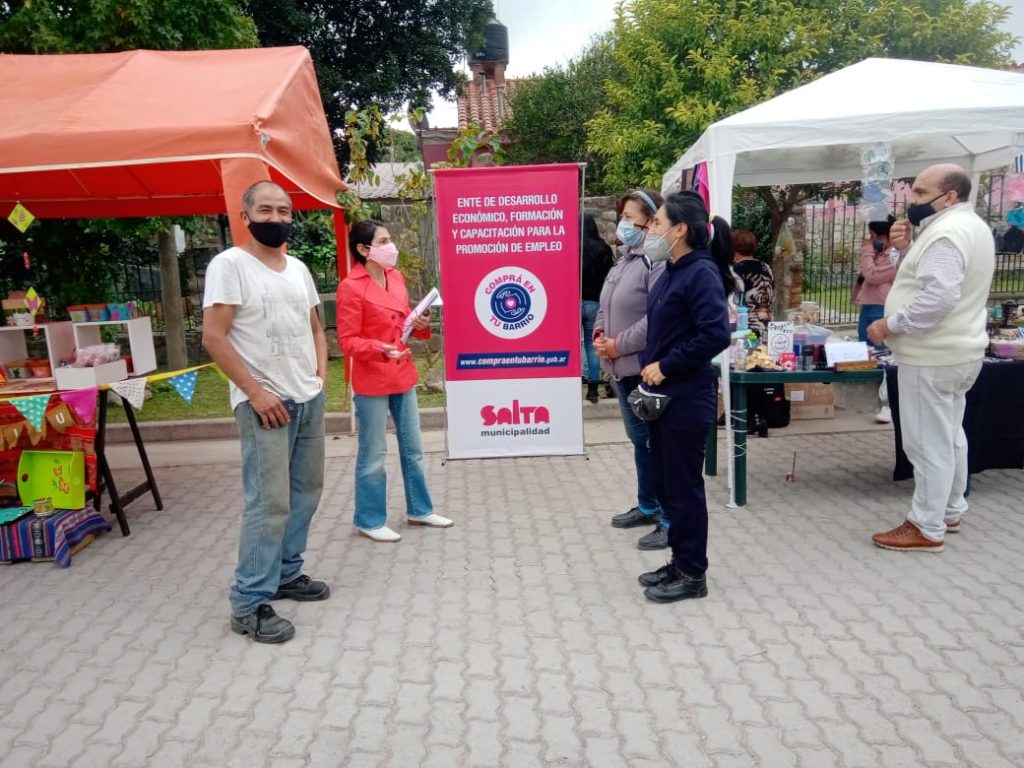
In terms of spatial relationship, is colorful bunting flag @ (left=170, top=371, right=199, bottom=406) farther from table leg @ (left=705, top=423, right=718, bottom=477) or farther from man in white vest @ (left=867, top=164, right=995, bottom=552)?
man in white vest @ (left=867, top=164, right=995, bottom=552)

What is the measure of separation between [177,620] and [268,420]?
1.18m

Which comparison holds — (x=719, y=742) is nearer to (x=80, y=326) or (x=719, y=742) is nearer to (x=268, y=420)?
(x=268, y=420)

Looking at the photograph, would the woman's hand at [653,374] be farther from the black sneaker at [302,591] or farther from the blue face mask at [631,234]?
the black sneaker at [302,591]

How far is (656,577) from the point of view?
3693 mm

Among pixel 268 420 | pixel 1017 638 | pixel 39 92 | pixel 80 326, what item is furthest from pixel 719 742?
pixel 39 92

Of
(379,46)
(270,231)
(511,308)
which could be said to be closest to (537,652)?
(270,231)

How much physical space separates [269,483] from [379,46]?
15.0m

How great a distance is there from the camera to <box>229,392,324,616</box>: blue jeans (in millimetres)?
3219

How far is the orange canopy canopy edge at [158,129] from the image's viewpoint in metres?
4.23

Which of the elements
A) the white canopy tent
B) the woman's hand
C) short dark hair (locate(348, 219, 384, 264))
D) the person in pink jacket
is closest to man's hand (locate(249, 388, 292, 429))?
short dark hair (locate(348, 219, 384, 264))

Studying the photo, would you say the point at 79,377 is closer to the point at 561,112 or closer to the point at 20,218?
the point at 20,218

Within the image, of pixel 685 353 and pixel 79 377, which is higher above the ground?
pixel 685 353

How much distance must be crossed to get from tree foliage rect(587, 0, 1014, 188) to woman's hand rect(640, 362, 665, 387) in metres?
6.40

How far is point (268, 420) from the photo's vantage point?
315 cm
